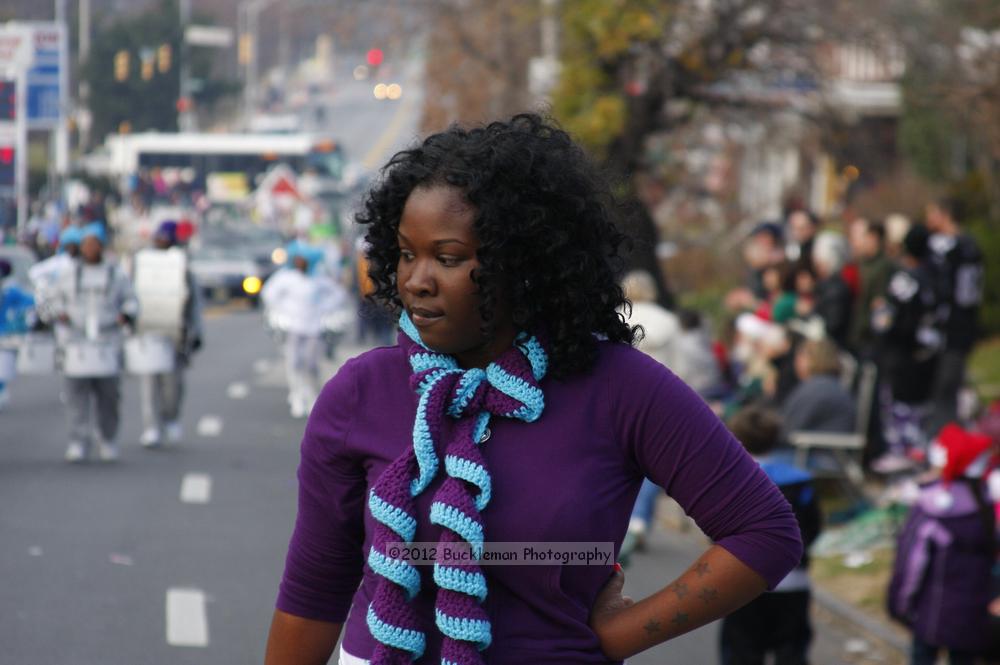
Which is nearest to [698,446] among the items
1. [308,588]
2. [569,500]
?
[569,500]

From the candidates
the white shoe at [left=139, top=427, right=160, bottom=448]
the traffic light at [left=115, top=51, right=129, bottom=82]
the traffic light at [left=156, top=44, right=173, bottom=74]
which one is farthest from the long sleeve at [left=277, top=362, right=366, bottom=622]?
the traffic light at [left=156, top=44, right=173, bottom=74]

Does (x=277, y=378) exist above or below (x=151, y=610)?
below

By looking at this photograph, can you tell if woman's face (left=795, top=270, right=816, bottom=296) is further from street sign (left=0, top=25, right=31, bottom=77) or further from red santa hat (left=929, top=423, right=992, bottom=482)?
Answer: street sign (left=0, top=25, right=31, bottom=77)

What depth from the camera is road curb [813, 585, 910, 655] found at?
7.59m

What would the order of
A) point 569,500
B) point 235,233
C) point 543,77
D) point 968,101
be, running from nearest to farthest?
point 569,500 < point 968,101 < point 543,77 < point 235,233

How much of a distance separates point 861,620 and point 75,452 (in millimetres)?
6730

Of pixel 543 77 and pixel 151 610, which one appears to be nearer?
pixel 151 610

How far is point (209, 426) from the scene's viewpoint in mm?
15680

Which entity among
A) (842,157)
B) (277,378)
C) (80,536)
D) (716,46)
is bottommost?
(277,378)

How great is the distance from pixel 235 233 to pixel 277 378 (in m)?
15.3

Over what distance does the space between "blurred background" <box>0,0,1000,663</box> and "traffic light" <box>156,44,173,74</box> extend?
3.64 m

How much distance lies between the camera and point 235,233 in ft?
117

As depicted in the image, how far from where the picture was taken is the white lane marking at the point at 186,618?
6.89 metres

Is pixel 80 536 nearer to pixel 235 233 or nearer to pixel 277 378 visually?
pixel 277 378
